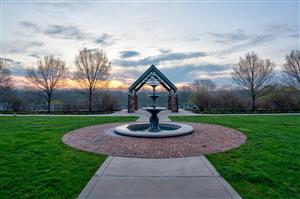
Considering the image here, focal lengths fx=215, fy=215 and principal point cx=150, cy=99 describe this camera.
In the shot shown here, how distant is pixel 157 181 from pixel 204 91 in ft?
79.4

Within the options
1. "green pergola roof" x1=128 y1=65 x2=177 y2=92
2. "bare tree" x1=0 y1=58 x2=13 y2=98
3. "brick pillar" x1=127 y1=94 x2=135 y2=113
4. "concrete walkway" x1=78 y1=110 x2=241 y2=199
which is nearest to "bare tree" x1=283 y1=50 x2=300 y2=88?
"green pergola roof" x1=128 y1=65 x2=177 y2=92

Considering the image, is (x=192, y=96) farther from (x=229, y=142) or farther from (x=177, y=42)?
(x=229, y=142)

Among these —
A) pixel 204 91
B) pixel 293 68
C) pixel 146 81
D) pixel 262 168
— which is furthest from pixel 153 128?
pixel 293 68

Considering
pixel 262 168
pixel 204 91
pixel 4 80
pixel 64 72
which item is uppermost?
pixel 64 72

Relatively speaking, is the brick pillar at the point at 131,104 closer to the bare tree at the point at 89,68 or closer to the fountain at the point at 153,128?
the bare tree at the point at 89,68

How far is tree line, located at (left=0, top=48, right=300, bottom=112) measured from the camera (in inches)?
1022

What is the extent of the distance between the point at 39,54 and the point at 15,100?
6.33 m

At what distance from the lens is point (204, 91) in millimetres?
27484

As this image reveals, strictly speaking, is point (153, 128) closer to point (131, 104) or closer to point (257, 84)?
point (131, 104)

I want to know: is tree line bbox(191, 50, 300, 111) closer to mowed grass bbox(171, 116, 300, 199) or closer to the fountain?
the fountain

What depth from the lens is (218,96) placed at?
26469mm

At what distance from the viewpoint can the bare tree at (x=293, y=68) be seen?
27.9 meters

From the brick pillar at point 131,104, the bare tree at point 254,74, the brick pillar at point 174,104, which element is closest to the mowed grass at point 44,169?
the brick pillar at point 131,104

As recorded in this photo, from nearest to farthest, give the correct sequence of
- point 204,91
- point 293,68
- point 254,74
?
point 254,74 < point 204,91 < point 293,68
